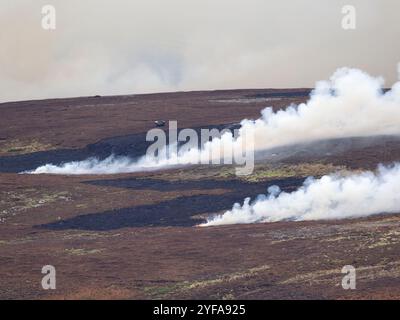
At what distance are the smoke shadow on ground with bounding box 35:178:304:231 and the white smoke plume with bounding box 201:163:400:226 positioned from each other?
1632 mm

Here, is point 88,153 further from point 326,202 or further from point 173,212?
point 326,202

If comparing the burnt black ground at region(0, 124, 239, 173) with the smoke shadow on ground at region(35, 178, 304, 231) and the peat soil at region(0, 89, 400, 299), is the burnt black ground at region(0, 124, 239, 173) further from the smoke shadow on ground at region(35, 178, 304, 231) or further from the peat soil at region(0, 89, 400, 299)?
the smoke shadow on ground at region(35, 178, 304, 231)

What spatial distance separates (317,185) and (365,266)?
21393mm

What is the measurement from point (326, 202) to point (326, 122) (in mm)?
23984

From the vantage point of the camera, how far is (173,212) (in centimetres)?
6881

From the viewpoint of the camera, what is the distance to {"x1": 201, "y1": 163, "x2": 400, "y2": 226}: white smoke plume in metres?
62.8

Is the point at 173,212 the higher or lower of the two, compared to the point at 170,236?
higher

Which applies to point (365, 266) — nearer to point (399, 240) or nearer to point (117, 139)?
point (399, 240)

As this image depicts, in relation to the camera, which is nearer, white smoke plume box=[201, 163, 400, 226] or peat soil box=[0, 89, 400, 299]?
peat soil box=[0, 89, 400, 299]

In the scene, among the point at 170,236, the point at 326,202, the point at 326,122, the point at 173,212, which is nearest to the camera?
the point at 170,236

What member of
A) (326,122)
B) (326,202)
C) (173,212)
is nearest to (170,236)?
(173,212)

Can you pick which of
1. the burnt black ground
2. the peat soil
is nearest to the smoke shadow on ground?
the peat soil

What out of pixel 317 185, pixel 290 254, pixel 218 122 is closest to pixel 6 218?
pixel 317 185

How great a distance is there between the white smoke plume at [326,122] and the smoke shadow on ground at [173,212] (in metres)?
13.6
